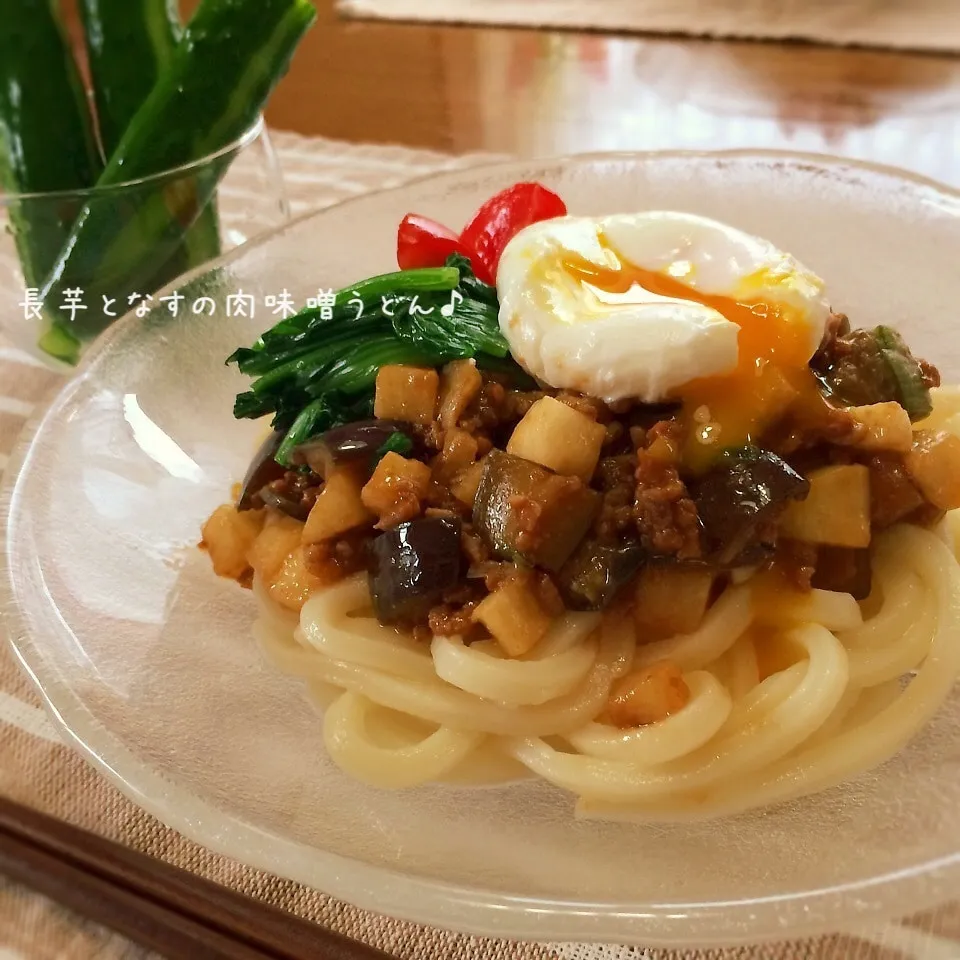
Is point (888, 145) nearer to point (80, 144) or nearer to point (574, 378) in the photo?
point (574, 378)

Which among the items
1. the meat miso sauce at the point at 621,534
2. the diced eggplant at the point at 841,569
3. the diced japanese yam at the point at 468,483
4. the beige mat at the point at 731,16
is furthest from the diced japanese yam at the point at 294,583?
the beige mat at the point at 731,16

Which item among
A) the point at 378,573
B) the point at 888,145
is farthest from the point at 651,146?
the point at 378,573

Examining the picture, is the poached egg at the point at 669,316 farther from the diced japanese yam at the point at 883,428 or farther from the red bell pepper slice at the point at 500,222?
the red bell pepper slice at the point at 500,222

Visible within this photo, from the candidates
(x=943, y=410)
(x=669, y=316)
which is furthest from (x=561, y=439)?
(x=943, y=410)

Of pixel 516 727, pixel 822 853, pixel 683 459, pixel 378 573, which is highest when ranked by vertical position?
pixel 683 459

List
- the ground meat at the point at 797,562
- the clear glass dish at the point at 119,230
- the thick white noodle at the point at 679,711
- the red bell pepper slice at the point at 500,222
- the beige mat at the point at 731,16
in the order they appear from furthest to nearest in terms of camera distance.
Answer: the beige mat at the point at 731,16
the clear glass dish at the point at 119,230
the red bell pepper slice at the point at 500,222
the ground meat at the point at 797,562
the thick white noodle at the point at 679,711

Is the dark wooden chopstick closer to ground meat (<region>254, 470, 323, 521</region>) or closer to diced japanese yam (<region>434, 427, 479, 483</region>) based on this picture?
ground meat (<region>254, 470, 323, 521</region>)

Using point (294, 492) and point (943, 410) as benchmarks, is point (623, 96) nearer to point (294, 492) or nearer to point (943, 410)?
point (943, 410)
